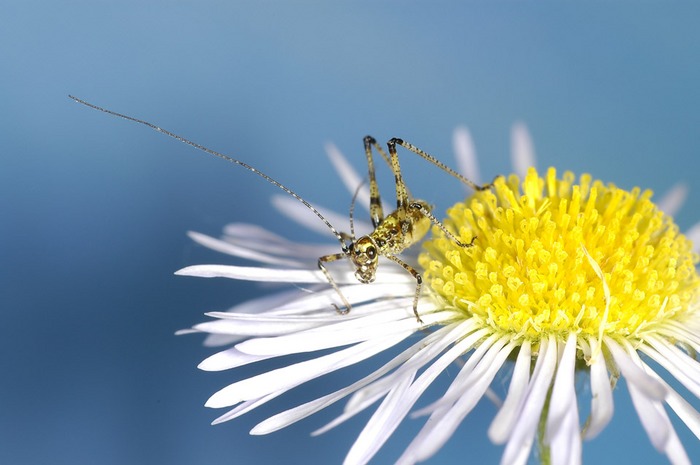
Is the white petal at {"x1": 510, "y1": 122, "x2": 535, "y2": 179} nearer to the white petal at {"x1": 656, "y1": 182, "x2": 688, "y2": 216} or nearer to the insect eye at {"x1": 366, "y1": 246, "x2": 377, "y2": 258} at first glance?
the white petal at {"x1": 656, "y1": 182, "x2": 688, "y2": 216}

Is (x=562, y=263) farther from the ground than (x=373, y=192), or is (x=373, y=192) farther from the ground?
(x=373, y=192)

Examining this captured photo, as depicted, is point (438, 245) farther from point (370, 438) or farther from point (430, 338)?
point (370, 438)

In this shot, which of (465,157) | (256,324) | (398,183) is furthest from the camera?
(465,157)

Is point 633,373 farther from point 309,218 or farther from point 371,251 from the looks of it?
point 309,218

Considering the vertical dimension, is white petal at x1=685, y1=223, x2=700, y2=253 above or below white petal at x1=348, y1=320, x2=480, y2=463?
above

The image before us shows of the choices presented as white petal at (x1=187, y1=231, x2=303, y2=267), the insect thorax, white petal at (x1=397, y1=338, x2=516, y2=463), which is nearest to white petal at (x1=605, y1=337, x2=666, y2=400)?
white petal at (x1=397, y1=338, x2=516, y2=463)

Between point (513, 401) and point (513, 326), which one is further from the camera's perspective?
point (513, 326)

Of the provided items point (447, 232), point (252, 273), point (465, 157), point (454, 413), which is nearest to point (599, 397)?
point (454, 413)
